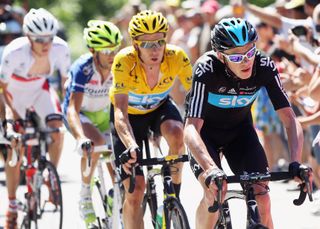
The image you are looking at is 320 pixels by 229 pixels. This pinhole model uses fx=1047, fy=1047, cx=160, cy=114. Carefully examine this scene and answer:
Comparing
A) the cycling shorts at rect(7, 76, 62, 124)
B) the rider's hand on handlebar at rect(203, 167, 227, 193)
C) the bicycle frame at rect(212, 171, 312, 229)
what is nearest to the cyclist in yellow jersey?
the bicycle frame at rect(212, 171, 312, 229)

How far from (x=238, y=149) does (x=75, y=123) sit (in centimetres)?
196

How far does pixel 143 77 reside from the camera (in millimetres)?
8133

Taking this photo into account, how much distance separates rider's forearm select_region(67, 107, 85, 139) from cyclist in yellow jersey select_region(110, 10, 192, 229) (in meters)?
0.42

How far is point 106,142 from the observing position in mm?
9328

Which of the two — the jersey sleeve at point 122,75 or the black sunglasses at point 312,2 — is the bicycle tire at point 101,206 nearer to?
the jersey sleeve at point 122,75

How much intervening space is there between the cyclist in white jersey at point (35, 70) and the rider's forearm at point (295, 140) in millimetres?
3571

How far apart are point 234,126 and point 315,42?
3065 millimetres

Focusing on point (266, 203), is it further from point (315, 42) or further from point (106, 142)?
point (315, 42)

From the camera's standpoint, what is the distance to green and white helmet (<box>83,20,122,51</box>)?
9.16 metres

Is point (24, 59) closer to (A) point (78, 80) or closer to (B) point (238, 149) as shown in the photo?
(A) point (78, 80)

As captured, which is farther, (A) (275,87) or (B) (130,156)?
(B) (130,156)

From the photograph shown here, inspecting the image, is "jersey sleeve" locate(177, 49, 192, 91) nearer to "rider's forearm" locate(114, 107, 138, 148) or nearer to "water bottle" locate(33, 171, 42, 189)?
"rider's forearm" locate(114, 107, 138, 148)

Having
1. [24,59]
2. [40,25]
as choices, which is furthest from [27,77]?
[40,25]

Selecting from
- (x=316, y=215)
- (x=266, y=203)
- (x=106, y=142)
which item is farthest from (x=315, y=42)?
(x=266, y=203)
